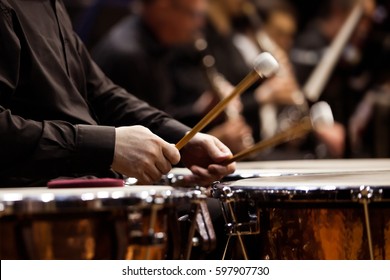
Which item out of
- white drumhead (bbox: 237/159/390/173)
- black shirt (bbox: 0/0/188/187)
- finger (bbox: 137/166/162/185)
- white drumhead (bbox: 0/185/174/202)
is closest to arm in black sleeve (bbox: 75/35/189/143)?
black shirt (bbox: 0/0/188/187)

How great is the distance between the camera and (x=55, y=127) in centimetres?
150

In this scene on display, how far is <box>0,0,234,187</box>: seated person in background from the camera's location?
4.86 ft

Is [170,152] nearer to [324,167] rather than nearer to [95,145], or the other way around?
[95,145]

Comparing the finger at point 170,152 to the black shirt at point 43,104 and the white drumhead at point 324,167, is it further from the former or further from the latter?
the white drumhead at point 324,167

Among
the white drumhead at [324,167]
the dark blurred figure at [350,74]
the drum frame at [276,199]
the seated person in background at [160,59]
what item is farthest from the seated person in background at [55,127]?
the dark blurred figure at [350,74]

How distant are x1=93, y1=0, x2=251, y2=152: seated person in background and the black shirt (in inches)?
51.0

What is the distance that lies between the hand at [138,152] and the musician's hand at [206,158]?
267mm

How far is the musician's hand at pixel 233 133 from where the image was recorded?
3.47 meters

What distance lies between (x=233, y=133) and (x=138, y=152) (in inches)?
77.8

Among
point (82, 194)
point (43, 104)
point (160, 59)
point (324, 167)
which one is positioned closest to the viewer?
point (82, 194)

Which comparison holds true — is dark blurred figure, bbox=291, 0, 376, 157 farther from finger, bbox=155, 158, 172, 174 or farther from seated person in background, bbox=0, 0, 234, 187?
finger, bbox=155, 158, 172, 174

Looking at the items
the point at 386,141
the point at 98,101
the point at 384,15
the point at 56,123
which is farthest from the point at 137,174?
the point at 384,15

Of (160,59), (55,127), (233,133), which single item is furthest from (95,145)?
(233,133)

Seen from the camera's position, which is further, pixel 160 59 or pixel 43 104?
pixel 160 59
